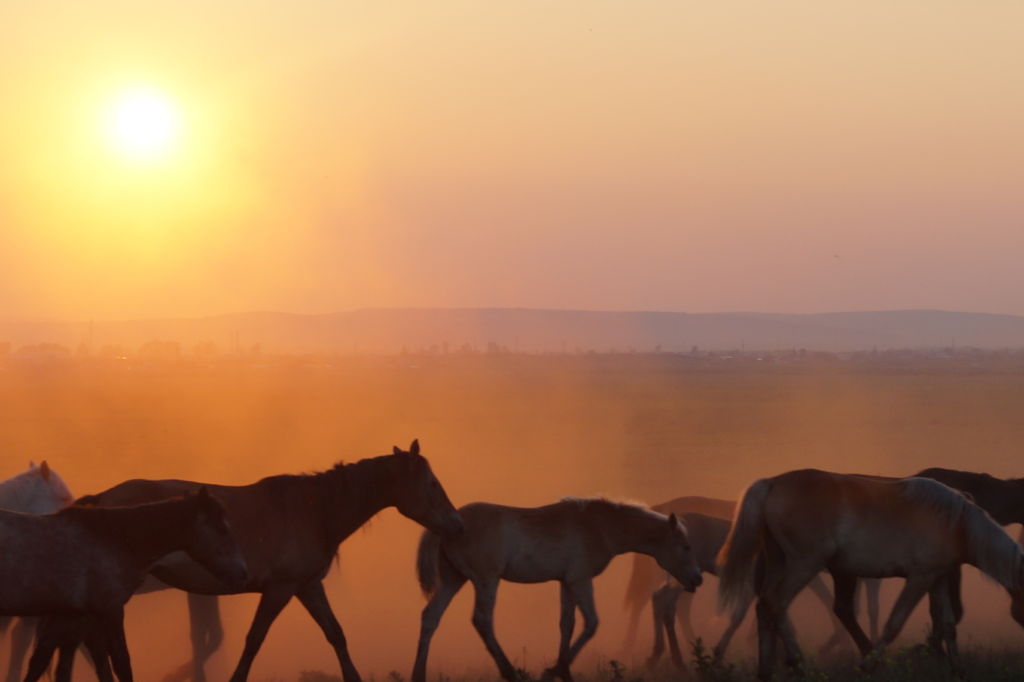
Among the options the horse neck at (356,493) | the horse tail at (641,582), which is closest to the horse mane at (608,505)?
the horse neck at (356,493)

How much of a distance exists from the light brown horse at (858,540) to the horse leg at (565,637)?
1.34m

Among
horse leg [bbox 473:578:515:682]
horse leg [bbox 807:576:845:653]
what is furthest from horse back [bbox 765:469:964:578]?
horse leg [bbox 473:578:515:682]

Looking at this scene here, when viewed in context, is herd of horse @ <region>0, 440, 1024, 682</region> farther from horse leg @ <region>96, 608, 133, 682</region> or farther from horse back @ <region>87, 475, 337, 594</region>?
horse leg @ <region>96, 608, 133, 682</region>

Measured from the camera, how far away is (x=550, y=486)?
30188 mm

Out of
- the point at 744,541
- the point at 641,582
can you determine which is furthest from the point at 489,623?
the point at 641,582

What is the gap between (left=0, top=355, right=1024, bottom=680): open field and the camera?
53.0ft

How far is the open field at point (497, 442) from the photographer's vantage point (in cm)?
1616

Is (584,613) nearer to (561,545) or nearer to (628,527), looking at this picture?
(561,545)

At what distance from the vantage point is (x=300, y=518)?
1122 centimetres

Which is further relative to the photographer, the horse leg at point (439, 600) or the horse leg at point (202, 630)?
the horse leg at point (202, 630)

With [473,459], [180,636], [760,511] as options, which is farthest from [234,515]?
[473,459]

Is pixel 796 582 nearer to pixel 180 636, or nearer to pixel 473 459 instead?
pixel 180 636

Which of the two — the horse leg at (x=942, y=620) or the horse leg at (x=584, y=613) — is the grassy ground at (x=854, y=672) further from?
the horse leg at (x=584, y=613)

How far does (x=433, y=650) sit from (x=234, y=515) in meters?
4.94
